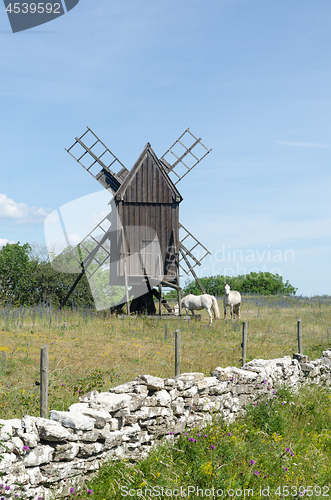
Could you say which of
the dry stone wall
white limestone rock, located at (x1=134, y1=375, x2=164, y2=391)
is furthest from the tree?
white limestone rock, located at (x1=134, y1=375, x2=164, y2=391)

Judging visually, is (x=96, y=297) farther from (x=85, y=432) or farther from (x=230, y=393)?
(x=85, y=432)

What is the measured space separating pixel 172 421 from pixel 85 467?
180 centimetres

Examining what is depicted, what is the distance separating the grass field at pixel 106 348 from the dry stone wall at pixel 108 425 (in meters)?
2.05

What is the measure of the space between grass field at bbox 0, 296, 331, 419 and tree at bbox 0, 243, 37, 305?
1011cm

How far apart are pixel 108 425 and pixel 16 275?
27080mm

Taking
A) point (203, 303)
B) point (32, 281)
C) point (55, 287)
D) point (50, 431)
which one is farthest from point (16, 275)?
point (50, 431)

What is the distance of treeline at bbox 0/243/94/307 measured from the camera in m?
30.8

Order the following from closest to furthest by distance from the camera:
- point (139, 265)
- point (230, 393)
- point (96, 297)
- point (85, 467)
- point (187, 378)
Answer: point (85, 467) < point (187, 378) < point (230, 393) < point (139, 265) < point (96, 297)

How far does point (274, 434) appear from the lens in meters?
7.61

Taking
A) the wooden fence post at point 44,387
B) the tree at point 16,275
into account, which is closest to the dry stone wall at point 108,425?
the wooden fence post at point 44,387

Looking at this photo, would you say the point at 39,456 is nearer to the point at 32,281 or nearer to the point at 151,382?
the point at 151,382

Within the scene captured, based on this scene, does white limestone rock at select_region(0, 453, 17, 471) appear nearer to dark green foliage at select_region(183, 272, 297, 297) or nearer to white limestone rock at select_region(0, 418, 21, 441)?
white limestone rock at select_region(0, 418, 21, 441)

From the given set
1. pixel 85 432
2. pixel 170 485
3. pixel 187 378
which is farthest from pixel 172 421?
pixel 85 432

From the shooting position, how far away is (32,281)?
102 feet
